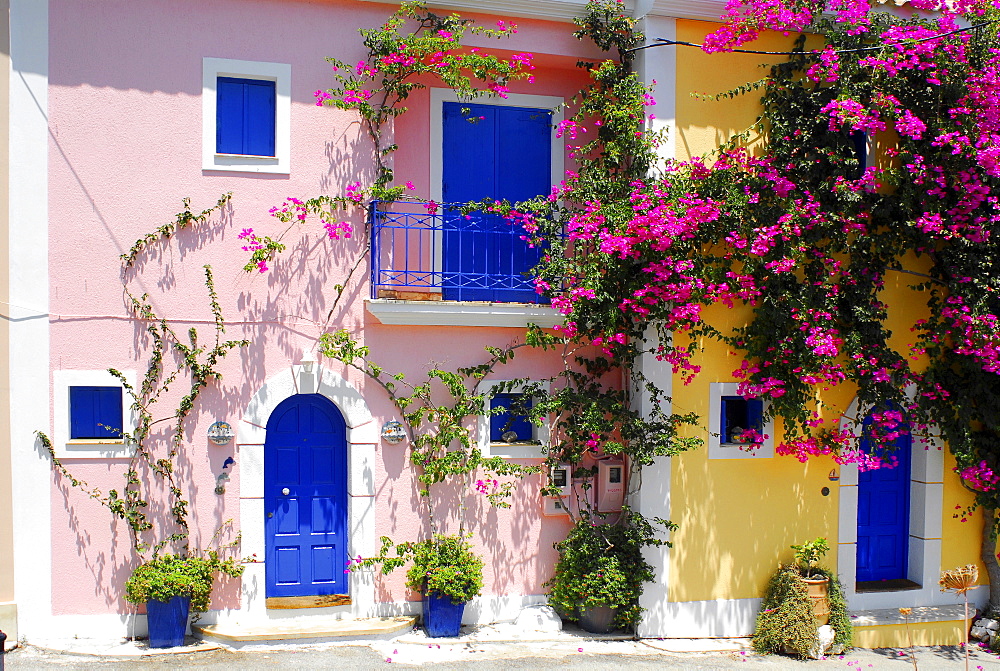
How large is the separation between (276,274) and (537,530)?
3601 mm

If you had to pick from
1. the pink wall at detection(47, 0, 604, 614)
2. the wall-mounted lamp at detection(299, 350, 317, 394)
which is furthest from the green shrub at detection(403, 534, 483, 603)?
the wall-mounted lamp at detection(299, 350, 317, 394)

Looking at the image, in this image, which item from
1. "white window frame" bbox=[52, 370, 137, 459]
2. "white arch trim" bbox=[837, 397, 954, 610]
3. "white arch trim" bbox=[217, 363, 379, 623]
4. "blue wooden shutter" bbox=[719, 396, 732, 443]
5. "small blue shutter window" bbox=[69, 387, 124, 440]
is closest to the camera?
"white window frame" bbox=[52, 370, 137, 459]

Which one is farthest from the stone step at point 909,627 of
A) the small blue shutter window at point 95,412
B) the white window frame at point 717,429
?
the small blue shutter window at point 95,412

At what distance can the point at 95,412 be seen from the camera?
283 inches

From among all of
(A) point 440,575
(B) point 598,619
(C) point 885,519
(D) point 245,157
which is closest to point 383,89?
(D) point 245,157

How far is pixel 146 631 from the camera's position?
23.6ft

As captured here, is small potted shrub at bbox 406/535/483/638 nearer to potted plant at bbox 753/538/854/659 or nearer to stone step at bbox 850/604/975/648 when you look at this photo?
potted plant at bbox 753/538/854/659

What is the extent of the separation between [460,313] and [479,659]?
3.15 m

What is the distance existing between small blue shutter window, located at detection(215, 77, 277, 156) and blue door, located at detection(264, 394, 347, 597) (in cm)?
240

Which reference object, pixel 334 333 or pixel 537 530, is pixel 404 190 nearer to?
pixel 334 333

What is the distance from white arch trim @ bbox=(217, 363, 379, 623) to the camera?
7.39 metres

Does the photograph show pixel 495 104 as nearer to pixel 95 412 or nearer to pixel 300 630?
pixel 95 412

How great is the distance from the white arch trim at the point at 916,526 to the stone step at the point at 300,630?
4635 millimetres

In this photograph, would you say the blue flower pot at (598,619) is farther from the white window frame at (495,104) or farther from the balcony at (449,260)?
the white window frame at (495,104)
